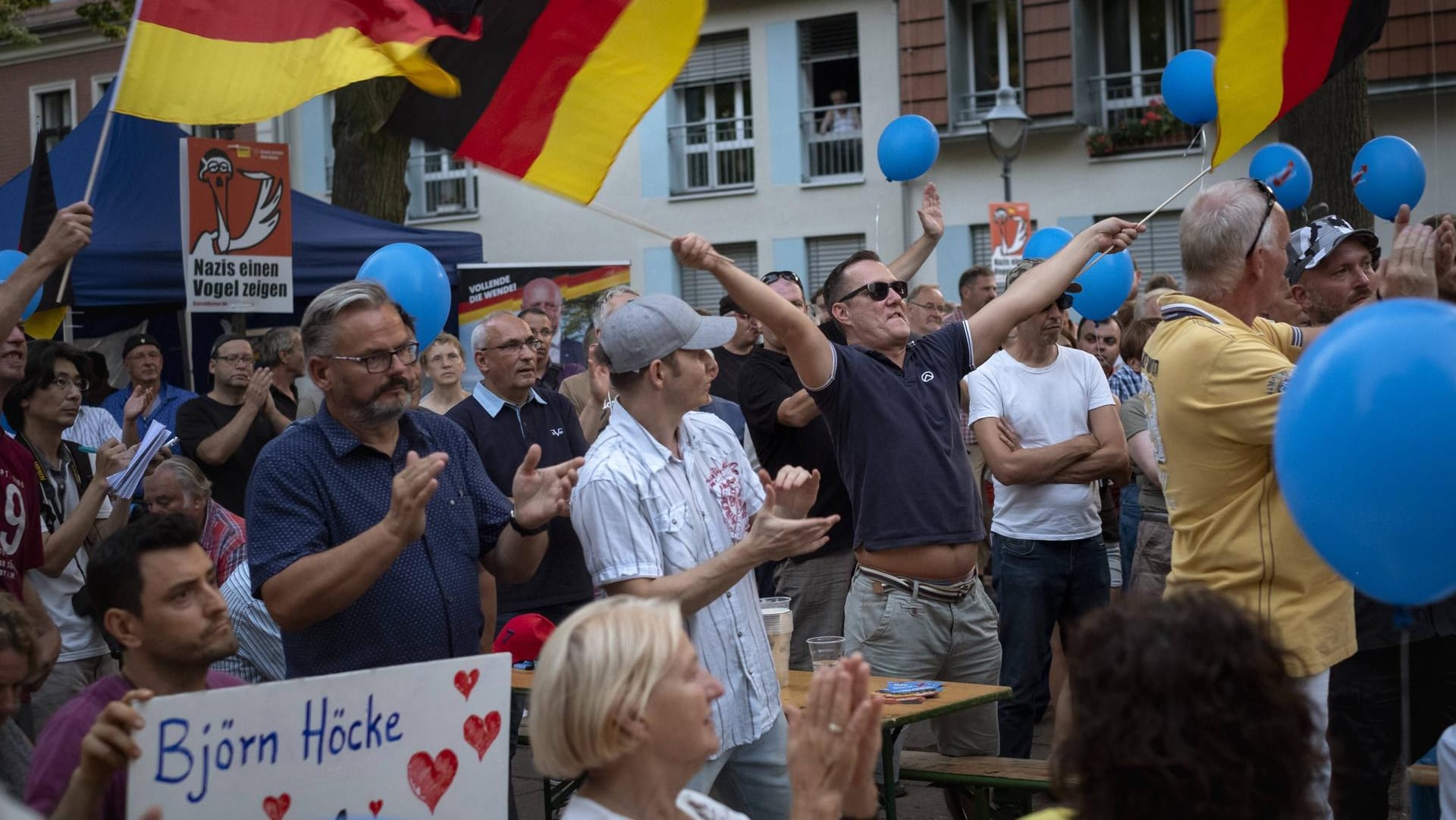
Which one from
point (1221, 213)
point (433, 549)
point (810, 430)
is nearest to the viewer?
point (433, 549)

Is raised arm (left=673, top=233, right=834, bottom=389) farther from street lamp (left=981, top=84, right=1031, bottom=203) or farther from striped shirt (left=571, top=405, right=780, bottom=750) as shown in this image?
street lamp (left=981, top=84, right=1031, bottom=203)

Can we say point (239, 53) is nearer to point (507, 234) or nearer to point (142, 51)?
point (142, 51)

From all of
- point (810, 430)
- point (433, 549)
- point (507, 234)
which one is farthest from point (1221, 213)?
point (507, 234)

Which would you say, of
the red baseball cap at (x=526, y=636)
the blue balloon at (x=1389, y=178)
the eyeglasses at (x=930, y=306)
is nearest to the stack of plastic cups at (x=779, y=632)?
the red baseball cap at (x=526, y=636)

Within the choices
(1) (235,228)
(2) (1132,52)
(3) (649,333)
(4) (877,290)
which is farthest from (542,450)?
(2) (1132,52)

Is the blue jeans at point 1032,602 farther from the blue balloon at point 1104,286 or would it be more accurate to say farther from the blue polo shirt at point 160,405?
the blue polo shirt at point 160,405

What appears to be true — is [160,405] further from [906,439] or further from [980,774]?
[980,774]

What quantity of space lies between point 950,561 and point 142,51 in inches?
121

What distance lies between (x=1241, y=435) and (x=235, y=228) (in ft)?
25.5

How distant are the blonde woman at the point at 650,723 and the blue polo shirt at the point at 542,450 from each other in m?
2.97

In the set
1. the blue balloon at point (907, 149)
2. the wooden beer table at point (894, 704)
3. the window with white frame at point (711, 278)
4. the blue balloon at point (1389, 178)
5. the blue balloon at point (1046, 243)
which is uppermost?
the window with white frame at point (711, 278)

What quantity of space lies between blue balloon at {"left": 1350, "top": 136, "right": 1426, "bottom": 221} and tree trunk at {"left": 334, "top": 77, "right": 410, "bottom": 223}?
873 centimetres

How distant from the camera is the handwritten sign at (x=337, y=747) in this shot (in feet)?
9.17

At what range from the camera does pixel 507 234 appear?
24.4 m
